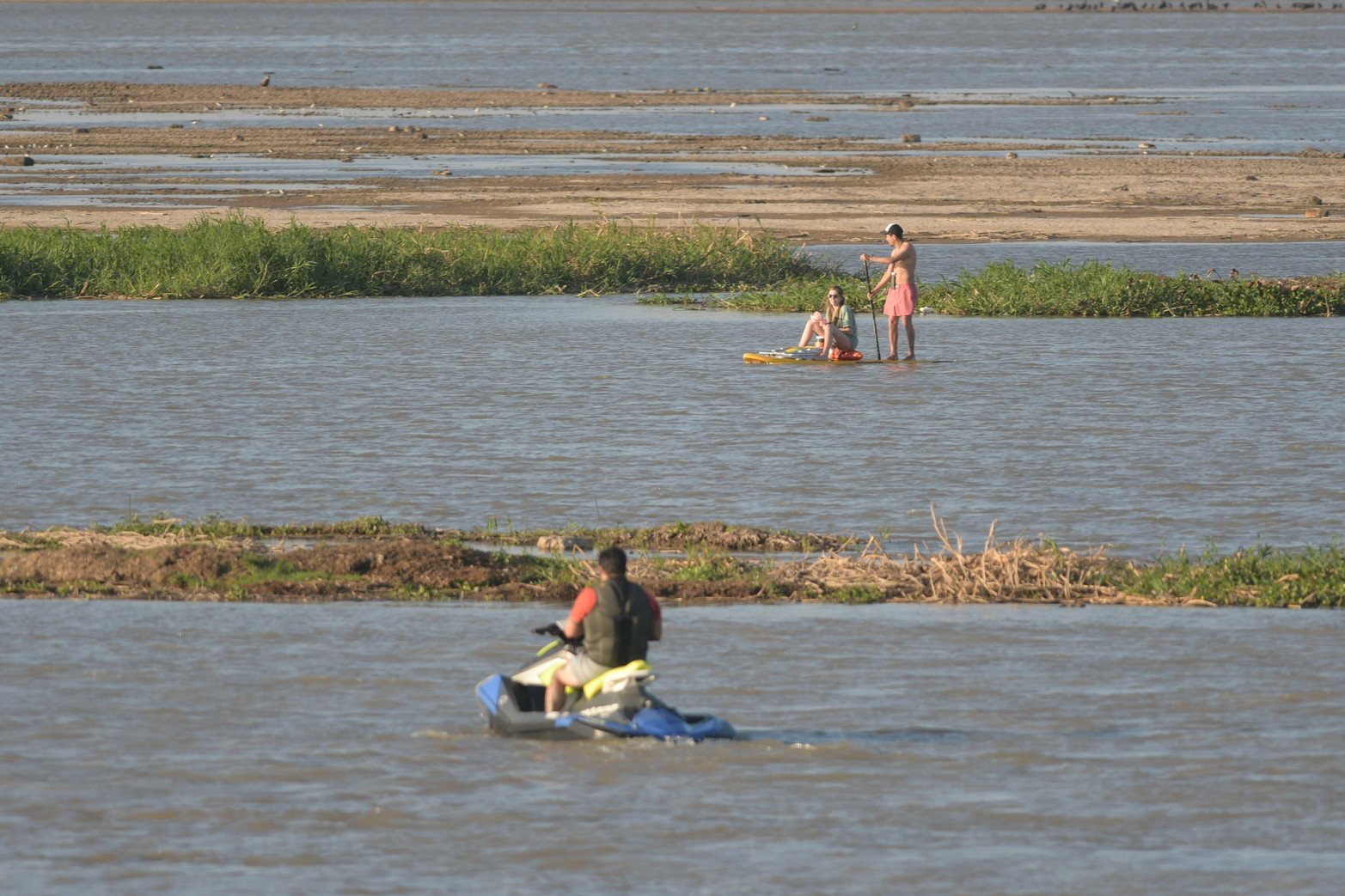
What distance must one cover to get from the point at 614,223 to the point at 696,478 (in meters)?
13.7

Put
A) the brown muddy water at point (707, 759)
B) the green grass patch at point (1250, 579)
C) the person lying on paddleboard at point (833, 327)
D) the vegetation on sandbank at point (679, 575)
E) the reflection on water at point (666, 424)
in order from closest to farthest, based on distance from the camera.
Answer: the brown muddy water at point (707, 759) < the green grass patch at point (1250, 579) < the vegetation on sandbank at point (679, 575) < the reflection on water at point (666, 424) < the person lying on paddleboard at point (833, 327)

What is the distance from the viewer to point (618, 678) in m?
9.05

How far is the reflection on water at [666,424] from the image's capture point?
14289mm

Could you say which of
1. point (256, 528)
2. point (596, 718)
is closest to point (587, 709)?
point (596, 718)

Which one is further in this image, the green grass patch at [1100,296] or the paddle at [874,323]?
the green grass patch at [1100,296]

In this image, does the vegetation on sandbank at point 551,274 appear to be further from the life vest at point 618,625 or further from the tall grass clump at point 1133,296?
the life vest at point 618,625

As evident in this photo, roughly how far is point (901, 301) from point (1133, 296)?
187 inches

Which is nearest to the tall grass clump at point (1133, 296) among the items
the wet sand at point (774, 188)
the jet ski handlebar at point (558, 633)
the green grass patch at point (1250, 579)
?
the wet sand at point (774, 188)

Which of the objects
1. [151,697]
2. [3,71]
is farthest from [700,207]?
[3,71]

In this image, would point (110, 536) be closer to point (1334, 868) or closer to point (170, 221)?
point (1334, 868)

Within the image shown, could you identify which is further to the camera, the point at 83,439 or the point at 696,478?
the point at 83,439

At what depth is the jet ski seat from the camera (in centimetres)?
898

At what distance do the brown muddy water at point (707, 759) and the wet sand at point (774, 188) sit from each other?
717 inches

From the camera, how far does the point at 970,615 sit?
11727 mm
